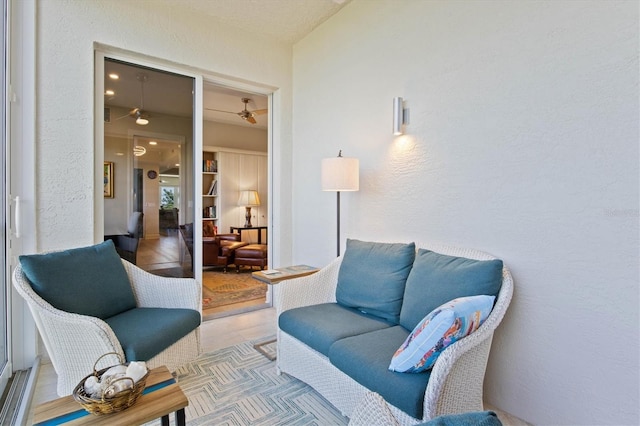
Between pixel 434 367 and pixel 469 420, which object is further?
pixel 434 367

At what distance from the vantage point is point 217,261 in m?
5.55

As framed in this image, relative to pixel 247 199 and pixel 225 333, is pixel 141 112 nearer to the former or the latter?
pixel 225 333

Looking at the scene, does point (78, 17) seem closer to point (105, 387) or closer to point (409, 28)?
point (409, 28)

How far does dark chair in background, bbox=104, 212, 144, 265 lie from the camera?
304 cm

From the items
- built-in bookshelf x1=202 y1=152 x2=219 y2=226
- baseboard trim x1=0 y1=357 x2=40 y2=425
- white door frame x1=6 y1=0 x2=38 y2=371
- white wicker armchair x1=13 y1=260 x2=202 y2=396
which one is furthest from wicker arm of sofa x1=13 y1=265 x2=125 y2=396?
built-in bookshelf x1=202 y1=152 x2=219 y2=226

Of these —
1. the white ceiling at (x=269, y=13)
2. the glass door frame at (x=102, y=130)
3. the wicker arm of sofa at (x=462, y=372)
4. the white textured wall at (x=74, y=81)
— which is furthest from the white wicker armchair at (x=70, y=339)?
the white ceiling at (x=269, y=13)

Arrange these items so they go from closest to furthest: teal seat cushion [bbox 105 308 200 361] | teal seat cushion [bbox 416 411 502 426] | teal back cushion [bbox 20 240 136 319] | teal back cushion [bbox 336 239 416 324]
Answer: teal seat cushion [bbox 416 411 502 426] → teal seat cushion [bbox 105 308 200 361] → teal back cushion [bbox 20 240 136 319] → teal back cushion [bbox 336 239 416 324]

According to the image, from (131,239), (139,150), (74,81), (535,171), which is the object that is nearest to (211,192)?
(139,150)

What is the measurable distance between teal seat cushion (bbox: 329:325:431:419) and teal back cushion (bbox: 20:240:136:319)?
1501 millimetres

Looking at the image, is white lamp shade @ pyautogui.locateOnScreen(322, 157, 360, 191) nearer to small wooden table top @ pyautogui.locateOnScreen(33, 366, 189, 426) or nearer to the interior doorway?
the interior doorway

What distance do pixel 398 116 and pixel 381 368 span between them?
1.77 m

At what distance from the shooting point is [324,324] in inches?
80.0

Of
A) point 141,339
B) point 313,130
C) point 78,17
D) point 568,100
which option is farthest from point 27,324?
point 568,100

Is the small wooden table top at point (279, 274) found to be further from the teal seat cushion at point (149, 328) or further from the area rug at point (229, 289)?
the area rug at point (229, 289)
